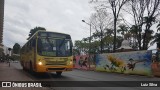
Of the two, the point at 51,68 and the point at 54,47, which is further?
the point at 54,47

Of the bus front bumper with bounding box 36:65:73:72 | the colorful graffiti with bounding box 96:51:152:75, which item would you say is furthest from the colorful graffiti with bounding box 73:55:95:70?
the bus front bumper with bounding box 36:65:73:72

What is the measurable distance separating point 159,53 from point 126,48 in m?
29.9

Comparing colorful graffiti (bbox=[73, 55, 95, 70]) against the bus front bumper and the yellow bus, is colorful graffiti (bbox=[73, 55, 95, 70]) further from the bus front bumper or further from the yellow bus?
the bus front bumper

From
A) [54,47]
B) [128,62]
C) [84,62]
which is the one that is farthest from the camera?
[84,62]

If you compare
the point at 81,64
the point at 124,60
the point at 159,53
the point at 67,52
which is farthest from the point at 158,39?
the point at 67,52

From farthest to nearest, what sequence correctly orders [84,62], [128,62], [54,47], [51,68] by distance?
[84,62] < [128,62] < [54,47] < [51,68]

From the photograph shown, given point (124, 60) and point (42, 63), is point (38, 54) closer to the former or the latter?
point (42, 63)

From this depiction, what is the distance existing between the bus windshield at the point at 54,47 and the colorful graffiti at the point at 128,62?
8722mm

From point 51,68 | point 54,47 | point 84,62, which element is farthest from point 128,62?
point 84,62

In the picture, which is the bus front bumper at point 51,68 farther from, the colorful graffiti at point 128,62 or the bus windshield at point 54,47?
the colorful graffiti at point 128,62

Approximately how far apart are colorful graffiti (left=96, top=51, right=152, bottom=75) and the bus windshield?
8722mm

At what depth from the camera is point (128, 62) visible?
28.1 m

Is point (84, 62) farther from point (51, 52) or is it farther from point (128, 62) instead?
point (51, 52)

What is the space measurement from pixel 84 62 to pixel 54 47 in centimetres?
2300
